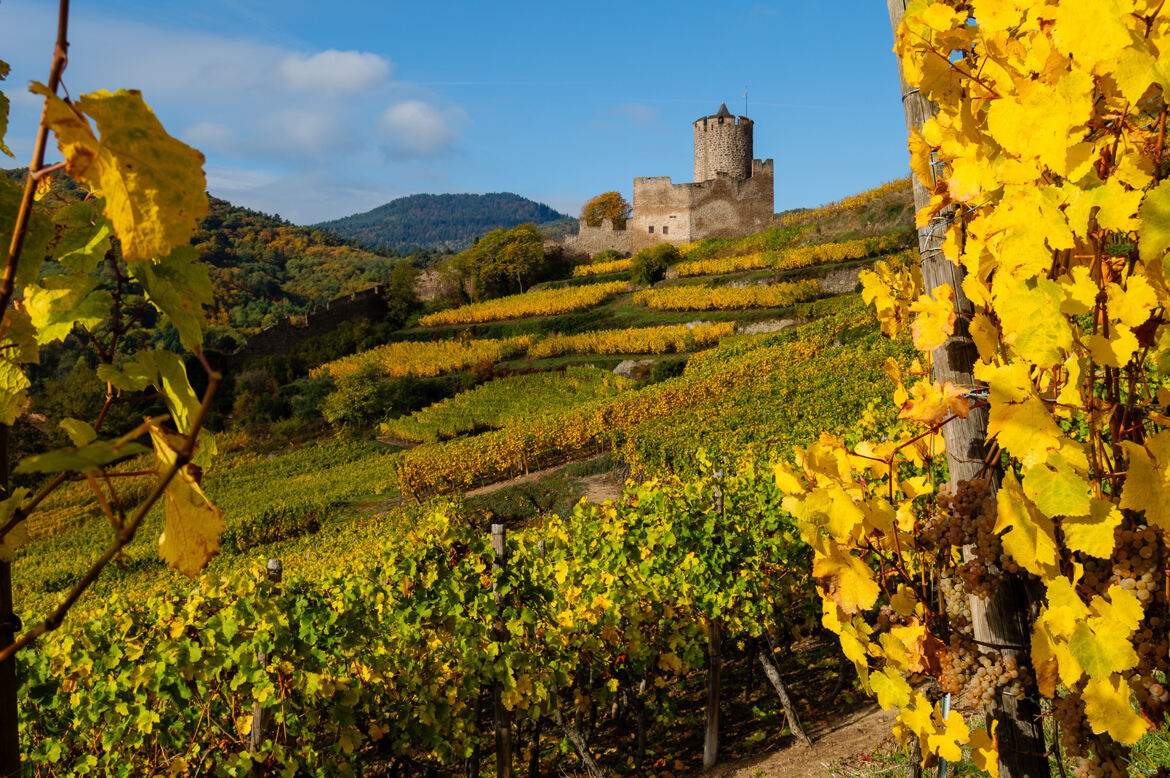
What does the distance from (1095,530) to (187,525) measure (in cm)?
84

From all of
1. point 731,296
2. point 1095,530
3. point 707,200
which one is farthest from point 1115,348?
point 707,200

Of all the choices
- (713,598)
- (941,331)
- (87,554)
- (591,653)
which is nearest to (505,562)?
(591,653)

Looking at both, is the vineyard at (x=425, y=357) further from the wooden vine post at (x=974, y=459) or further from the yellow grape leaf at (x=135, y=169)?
the yellow grape leaf at (x=135, y=169)

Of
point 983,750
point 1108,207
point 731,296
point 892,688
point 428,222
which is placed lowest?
point 983,750

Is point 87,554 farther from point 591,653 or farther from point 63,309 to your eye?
point 63,309

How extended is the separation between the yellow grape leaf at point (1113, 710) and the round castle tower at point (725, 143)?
39980 millimetres

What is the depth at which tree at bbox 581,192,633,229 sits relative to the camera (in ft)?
134

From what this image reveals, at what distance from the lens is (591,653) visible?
3.88 m

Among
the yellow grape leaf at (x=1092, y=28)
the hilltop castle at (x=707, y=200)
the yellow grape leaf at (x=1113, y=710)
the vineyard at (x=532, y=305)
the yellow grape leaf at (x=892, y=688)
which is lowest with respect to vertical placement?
the yellow grape leaf at (x=892, y=688)

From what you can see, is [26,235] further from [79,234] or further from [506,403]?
[506,403]

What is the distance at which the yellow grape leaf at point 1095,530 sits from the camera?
2.28ft

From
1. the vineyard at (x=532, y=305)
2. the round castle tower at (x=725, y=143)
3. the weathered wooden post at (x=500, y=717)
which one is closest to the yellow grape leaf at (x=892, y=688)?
the weathered wooden post at (x=500, y=717)

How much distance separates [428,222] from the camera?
179125 millimetres

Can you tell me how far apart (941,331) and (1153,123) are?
0.42m
